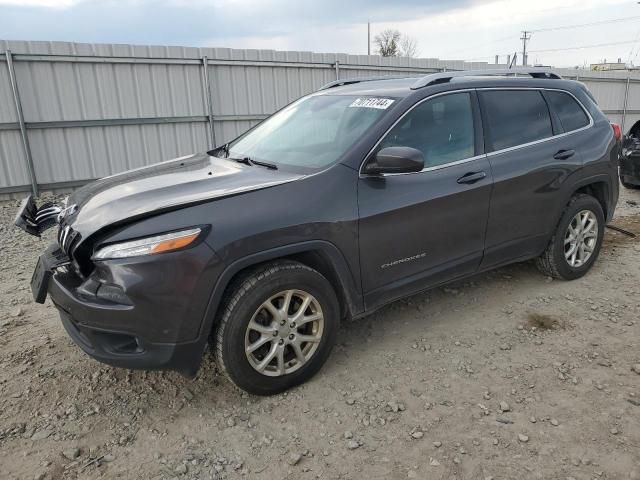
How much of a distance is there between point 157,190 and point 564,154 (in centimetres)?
323

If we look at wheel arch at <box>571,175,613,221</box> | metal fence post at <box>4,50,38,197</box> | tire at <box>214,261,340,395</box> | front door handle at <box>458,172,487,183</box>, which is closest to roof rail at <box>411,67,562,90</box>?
front door handle at <box>458,172,487,183</box>

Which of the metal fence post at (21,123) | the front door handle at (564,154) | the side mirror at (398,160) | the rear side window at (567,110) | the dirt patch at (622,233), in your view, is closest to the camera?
the side mirror at (398,160)

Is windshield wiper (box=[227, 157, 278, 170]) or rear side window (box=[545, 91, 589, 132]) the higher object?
rear side window (box=[545, 91, 589, 132])

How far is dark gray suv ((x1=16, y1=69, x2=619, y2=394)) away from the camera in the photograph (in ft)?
8.13

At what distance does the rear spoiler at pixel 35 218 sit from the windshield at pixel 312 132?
1.29 m

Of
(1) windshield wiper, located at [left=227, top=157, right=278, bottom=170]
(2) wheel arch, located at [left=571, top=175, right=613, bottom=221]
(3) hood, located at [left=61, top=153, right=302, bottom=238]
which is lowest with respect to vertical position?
(2) wheel arch, located at [left=571, top=175, right=613, bottom=221]

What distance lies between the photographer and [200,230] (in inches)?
97.3

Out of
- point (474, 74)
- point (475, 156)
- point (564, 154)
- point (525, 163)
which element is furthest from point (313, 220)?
point (564, 154)

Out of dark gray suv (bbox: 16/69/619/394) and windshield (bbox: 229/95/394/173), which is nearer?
dark gray suv (bbox: 16/69/619/394)

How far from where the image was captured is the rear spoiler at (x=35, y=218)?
303cm

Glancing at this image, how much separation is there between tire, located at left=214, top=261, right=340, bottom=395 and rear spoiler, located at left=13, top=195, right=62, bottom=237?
1.39 metres

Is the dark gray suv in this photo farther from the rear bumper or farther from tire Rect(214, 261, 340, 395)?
the rear bumper

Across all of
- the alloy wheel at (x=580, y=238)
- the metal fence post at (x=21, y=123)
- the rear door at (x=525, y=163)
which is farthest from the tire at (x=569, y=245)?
the metal fence post at (x=21, y=123)

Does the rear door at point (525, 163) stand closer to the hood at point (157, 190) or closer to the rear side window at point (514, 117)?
the rear side window at point (514, 117)
